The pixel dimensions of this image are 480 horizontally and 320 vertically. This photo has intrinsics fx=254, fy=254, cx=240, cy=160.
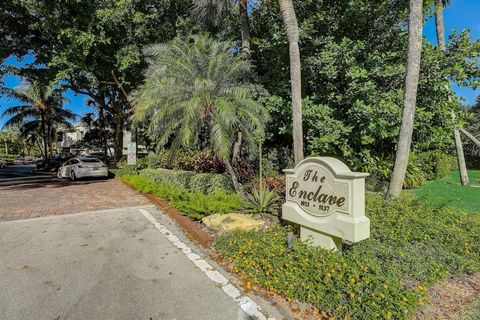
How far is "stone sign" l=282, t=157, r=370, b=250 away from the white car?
13.3 metres

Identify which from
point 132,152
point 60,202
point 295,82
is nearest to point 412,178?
point 295,82

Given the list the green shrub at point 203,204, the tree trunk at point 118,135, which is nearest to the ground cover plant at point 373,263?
the green shrub at point 203,204

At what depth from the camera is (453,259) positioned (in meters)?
3.63

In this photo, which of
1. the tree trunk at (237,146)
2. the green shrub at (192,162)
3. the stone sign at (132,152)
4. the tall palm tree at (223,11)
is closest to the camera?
the green shrub at (192,162)

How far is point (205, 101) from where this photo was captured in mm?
7332

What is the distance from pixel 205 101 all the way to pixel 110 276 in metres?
5.11

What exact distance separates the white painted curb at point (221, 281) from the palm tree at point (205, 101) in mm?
2904

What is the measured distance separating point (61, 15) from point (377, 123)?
15519 millimetres

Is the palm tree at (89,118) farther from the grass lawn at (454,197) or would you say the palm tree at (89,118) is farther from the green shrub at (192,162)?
the grass lawn at (454,197)

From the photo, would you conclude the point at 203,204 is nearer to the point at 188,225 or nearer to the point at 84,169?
the point at 188,225

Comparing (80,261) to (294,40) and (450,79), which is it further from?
(450,79)

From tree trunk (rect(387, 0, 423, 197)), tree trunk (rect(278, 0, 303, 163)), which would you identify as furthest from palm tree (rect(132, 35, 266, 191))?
tree trunk (rect(387, 0, 423, 197))

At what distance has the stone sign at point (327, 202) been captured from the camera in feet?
11.1

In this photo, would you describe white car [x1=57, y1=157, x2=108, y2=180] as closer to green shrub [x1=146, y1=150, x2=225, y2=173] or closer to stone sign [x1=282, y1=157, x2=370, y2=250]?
green shrub [x1=146, y1=150, x2=225, y2=173]
